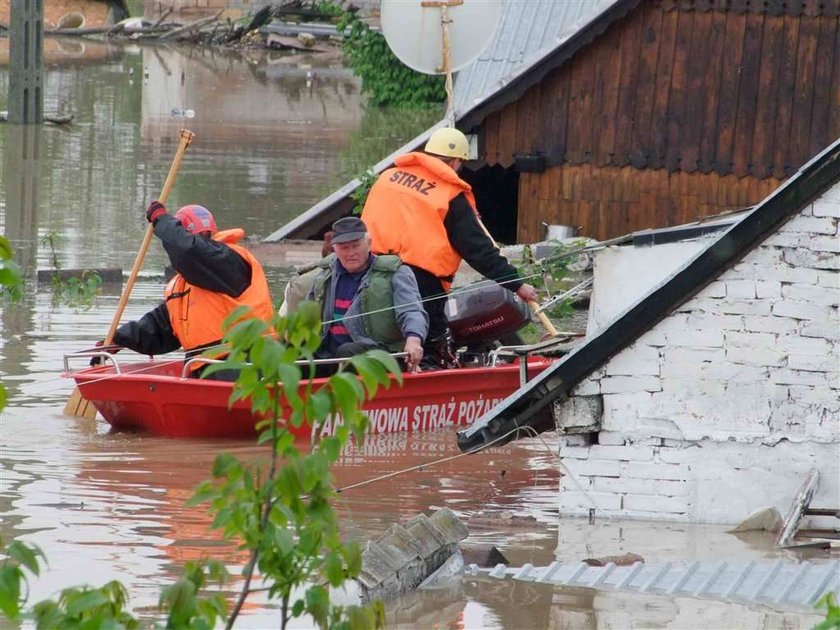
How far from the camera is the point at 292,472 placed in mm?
3996

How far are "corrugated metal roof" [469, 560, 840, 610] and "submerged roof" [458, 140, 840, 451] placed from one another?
930 millimetres

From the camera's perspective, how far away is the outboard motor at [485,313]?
10547mm

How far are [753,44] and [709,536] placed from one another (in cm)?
857

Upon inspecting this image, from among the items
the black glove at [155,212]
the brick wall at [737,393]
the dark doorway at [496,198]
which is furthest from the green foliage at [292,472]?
the dark doorway at [496,198]

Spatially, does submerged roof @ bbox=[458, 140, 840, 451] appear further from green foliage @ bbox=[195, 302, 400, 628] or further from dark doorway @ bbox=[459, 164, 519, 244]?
dark doorway @ bbox=[459, 164, 519, 244]

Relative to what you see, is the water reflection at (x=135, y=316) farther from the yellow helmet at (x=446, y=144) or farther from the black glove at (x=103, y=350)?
the yellow helmet at (x=446, y=144)

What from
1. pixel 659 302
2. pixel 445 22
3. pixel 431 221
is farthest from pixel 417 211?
pixel 659 302

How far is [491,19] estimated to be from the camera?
1266 centimetres

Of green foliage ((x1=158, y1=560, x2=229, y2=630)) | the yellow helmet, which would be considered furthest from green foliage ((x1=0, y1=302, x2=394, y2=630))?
the yellow helmet

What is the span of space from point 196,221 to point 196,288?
409 millimetres

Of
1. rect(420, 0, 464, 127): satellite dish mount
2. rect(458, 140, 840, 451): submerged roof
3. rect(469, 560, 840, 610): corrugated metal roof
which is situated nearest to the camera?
rect(469, 560, 840, 610): corrugated metal roof

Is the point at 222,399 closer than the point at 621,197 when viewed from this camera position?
Yes

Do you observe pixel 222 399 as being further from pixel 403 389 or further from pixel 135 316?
pixel 135 316

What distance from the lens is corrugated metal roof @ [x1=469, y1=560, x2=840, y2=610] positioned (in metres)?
6.71
